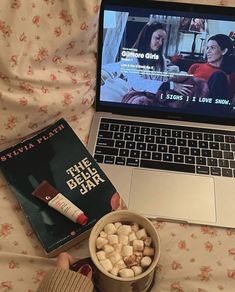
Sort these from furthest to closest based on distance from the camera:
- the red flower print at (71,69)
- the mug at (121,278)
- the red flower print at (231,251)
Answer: the red flower print at (71,69)
the red flower print at (231,251)
the mug at (121,278)

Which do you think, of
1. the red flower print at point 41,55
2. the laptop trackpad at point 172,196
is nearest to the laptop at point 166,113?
the laptop trackpad at point 172,196

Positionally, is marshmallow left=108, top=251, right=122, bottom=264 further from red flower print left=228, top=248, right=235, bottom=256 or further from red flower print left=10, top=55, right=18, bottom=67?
red flower print left=10, top=55, right=18, bottom=67

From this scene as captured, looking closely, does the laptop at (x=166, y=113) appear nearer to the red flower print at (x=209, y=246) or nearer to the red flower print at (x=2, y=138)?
the red flower print at (x=209, y=246)

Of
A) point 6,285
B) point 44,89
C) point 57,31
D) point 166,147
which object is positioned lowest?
point 6,285

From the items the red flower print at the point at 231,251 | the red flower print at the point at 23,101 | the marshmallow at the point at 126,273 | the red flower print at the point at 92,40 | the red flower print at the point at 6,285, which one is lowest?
the red flower print at the point at 6,285

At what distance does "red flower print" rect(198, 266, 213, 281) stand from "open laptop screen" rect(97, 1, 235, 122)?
32 cm

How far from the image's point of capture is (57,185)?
78 centimetres

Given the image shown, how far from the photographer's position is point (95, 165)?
81 centimetres

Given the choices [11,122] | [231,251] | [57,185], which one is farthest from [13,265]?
[231,251]

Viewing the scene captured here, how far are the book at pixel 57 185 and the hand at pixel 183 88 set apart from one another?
22 cm

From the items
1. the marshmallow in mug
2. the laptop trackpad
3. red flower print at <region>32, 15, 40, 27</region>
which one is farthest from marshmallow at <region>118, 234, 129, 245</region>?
red flower print at <region>32, 15, 40, 27</region>

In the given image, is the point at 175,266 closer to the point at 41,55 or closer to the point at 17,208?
the point at 17,208

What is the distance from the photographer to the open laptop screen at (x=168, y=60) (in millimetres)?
777

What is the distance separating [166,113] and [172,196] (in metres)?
0.19
